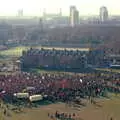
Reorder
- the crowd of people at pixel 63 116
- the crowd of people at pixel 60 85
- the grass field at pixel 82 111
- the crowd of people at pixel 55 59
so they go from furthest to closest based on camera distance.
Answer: the crowd of people at pixel 55 59, the crowd of people at pixel 60 85, the grass field at pixel 82 111, the crowd of people at pixel 63 116

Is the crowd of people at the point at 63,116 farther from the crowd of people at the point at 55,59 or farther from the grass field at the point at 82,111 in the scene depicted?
the crowd of people at the point at 55,59

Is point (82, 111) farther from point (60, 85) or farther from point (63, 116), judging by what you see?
point (60, 85)

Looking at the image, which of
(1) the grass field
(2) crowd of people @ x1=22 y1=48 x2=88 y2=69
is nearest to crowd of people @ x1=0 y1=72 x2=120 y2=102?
A: (1) the grass field

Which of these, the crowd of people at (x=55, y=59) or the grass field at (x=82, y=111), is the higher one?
the crowd of people at (x=55, y=59)

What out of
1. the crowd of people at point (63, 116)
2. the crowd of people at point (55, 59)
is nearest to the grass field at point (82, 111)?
the crowd of people at point (63, 116)

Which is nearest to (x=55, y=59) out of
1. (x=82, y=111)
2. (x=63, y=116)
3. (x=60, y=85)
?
(x=60, y=85)

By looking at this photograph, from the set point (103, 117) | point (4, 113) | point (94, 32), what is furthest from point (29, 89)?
point (94, 32)

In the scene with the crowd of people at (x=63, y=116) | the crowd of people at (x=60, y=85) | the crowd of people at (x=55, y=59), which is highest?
the crowd of people at (x=55, y=59)
